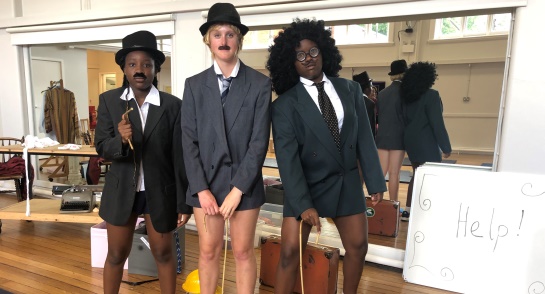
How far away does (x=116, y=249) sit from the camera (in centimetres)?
185

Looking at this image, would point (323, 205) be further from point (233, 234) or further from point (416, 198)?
point (416, 198)

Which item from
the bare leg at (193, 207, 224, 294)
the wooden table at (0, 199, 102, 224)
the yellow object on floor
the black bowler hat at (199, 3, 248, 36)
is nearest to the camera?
the black bowler hat at (199, 3, 248, 36)

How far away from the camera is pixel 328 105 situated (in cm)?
182

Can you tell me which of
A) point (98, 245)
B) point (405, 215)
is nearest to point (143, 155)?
point (98, 245)

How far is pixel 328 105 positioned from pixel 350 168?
1.12 ft

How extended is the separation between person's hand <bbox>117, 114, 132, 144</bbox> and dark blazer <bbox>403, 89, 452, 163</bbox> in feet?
9.85

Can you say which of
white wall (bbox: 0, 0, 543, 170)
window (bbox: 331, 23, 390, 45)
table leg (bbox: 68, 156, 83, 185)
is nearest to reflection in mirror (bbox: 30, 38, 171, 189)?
table leg (bbox: 68, 156, 83, 185)

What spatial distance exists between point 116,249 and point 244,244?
700 millimetres

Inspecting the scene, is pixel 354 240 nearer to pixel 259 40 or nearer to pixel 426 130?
pixel 426 130

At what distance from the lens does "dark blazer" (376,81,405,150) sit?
3891mm

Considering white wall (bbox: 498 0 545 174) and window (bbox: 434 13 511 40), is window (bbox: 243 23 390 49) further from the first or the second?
white wall (bbox: 498 0 545 174)

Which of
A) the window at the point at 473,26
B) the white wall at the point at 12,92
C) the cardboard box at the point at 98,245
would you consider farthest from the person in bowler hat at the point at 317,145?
the window at the point at 473,26

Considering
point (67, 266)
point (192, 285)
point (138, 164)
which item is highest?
point (138, 164)

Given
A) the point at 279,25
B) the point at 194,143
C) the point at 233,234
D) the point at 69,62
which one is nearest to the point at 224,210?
the point at 233,234
